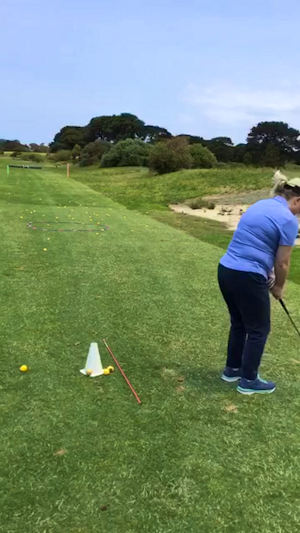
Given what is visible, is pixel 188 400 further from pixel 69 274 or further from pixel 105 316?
pixel 69 274

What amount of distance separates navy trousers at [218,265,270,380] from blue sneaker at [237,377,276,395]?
0.06 meters

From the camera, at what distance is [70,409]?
3682 millimetres

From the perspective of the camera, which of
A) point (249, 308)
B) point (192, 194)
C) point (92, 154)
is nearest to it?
point (249, 308)

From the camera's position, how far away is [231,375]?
4312 mm

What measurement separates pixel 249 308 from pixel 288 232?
685 mm

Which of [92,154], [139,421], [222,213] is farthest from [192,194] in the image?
[92,154]

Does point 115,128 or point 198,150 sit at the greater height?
point 115,128

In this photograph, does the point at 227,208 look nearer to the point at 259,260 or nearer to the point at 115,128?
the point at 259,260

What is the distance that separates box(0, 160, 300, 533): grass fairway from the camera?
269cm

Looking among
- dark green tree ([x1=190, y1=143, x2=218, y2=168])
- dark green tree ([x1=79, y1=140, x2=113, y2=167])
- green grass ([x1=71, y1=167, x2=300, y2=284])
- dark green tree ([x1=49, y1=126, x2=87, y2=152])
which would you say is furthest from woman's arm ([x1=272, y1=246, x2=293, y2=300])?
dark green tree ([x1=49, y1=126, x2=87, y2=152])

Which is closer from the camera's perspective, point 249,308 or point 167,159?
point 249,308

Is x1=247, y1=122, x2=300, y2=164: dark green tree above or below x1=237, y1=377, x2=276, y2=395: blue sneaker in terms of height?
above

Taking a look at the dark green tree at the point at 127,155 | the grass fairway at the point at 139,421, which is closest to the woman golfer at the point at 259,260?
the grass fairway at the point at 139,421

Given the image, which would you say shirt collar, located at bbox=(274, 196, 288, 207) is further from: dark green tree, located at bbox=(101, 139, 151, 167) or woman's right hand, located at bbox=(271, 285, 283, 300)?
dark green tree, located at bbox=(101, 139, 151, 167)
